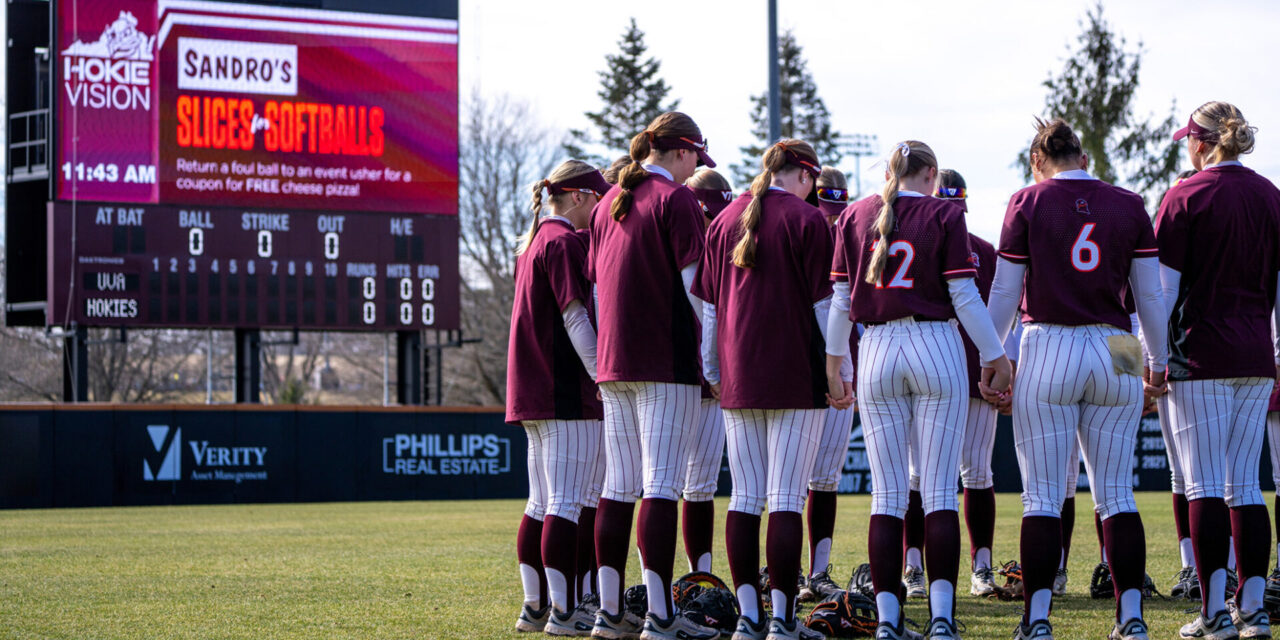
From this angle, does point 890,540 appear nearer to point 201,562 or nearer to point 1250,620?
point 1250,620

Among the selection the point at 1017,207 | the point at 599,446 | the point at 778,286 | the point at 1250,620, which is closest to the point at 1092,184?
the point at 1017,207

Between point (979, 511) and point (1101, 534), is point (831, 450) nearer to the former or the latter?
point (979, 511)

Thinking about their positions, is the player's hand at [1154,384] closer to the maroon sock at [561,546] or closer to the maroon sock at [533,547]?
the maroon sock at [561,546]

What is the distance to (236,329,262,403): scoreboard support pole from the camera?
67.4ft

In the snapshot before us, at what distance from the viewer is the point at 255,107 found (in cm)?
1919

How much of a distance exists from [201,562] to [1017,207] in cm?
665

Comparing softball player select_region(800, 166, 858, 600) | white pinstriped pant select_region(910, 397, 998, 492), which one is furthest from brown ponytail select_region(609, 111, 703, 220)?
white pinstriped pant select_region(910, 397, 998, 492)

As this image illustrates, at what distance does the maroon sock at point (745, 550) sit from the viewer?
5551 millimetres

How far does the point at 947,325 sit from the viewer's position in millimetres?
5398

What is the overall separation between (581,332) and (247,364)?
1584cm

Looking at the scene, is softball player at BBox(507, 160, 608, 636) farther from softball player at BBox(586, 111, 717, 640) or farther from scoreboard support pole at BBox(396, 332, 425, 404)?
scoreboard support pole at BBox(396, 332, 425, 404)

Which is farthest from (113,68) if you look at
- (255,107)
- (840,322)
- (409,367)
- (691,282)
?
(840,322)

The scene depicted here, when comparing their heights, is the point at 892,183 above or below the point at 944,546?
above

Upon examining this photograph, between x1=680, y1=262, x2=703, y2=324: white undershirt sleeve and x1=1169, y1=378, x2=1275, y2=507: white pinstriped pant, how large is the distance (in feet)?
6.42
